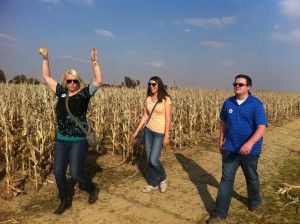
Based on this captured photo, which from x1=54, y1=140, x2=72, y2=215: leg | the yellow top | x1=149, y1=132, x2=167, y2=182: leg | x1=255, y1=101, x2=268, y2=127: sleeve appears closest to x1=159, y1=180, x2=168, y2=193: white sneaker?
x1=149, y1=132, x2=167, y2=182: leg

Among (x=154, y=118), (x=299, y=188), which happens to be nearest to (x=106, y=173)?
(x=154, y=118)

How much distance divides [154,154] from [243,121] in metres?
1.61

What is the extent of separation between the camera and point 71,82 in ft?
14.2

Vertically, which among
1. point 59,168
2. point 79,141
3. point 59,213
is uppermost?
point 79,141

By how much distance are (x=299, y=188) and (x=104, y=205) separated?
3.61 metres

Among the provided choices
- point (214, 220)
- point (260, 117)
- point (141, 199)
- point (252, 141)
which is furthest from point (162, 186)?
point (260, 117)

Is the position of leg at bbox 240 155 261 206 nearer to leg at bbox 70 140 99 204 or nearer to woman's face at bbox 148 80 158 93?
woman's face at bbox 148 80 158 93

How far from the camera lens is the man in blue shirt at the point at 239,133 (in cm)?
420

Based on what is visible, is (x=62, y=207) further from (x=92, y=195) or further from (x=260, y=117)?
(x=260, y=117)

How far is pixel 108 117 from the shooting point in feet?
31.0

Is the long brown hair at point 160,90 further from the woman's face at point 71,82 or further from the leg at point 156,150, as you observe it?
the woman's face at point 71,82

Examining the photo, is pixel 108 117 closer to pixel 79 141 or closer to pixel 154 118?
pixel 154 118

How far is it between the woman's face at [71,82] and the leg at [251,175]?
2434 millimetres

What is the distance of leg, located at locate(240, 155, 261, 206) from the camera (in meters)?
4.33
